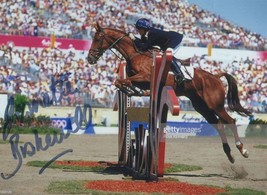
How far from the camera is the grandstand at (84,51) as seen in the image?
2997 cm

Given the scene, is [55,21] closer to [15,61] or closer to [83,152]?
[15,61]

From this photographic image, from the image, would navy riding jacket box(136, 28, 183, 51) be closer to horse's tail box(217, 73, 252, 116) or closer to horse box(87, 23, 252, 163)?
horse box(87, 23, 252, 163)

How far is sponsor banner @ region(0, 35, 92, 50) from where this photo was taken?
33250 mm

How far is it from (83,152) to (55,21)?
61.3 ft

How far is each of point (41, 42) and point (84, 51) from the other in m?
2.29

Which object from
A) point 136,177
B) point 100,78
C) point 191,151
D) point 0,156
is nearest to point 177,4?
point 100,78

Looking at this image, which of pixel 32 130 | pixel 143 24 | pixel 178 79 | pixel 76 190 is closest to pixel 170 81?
pixel 178 79

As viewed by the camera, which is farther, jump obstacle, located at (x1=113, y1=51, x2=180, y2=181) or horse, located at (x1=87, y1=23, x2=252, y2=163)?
horse, located at (x1=87, y1=23, x2=252, y2=163)

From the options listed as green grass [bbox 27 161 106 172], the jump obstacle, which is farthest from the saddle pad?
green grass [bbox 27 161 106 172]

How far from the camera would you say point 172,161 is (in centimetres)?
1622

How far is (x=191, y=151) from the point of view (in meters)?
20.1

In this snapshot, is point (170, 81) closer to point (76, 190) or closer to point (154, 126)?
point (154, 126)

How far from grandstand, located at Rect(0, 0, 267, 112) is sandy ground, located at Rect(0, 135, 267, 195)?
6656 mm
